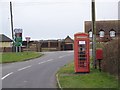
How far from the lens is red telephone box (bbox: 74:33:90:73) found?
856 inches

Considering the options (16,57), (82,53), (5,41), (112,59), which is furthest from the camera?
(5,41)

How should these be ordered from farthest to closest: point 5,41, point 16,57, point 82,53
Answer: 1. point 5,41
2. point 16,57
3. point 82,53

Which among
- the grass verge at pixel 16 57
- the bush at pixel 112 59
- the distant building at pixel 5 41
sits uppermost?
the distant building at pixel 5 41

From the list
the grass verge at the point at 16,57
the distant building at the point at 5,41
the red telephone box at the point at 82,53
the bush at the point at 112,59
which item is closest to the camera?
the bush at the point at 112,59

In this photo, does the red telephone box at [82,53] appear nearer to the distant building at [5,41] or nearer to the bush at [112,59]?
the bush at [112,59]

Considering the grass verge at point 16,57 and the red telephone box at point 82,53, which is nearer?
the red telephone box at point 82,53

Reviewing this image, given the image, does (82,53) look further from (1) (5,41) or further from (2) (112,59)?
(1) (5,41)

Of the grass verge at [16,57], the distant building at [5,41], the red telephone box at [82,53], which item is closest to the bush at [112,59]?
the red telephone box at [82,53]

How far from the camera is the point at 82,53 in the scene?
21859mm

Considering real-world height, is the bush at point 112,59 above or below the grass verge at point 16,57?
above

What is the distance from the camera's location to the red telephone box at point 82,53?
21750 mm

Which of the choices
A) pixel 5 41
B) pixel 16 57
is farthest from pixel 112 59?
pixel 5 41

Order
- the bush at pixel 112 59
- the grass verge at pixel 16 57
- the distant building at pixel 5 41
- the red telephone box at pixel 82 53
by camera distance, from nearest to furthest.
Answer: the bush at pixel 112 59 < the red telephone box at pixel 82 53 < the grass verge at pixel 16 57 < the distant building at pixel 5 41

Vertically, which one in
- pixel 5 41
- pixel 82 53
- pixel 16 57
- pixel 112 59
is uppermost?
pixel 5 41
